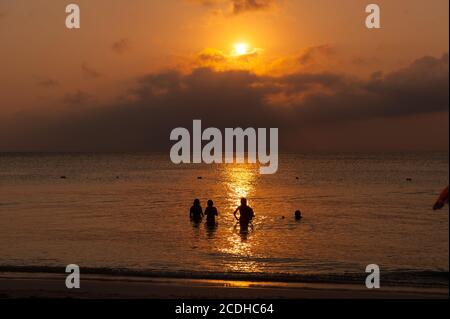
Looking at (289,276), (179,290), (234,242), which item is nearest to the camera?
(179,290)

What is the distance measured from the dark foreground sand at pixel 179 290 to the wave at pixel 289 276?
649mm

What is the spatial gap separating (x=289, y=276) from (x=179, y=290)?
13.3 feet

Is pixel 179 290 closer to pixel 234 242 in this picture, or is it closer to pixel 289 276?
pixel 289 276

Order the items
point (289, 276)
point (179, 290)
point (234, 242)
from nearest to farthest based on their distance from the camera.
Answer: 1. point (179, 290)
2. point (289, 276)
3. point (234, 242)

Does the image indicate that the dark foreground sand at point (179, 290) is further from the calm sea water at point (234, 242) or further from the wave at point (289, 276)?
the calm sea water at point (234, 242)

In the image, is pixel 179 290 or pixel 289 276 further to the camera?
pixel 289 276

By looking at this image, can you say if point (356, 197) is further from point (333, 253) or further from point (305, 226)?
point (333, 253)

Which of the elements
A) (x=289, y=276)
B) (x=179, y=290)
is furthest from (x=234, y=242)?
(x=179, y=290)

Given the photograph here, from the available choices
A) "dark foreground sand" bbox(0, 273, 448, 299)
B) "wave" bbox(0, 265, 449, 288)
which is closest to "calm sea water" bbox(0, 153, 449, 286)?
"wave" bbox(0, 265, 449, 288)

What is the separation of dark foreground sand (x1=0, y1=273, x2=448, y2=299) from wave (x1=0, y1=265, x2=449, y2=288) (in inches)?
25.6

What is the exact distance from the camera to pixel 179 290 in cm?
1573

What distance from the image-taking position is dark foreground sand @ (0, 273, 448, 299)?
14812mm

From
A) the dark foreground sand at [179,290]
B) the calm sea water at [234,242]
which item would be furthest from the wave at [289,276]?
the dark foreground sand at [179,290]
